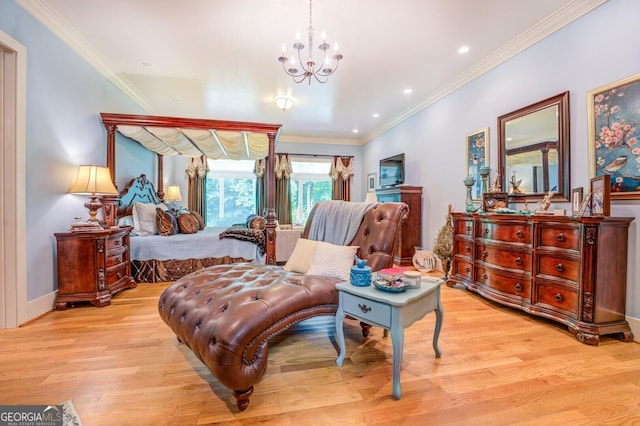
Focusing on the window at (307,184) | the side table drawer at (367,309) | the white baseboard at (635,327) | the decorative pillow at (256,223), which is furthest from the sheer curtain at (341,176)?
the side table drawer at (367,309)

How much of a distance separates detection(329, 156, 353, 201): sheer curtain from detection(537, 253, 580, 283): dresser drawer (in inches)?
201

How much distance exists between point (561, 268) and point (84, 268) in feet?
14.3

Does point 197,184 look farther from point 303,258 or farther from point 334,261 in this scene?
point 334,261

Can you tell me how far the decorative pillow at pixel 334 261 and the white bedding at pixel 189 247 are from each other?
1.98 m

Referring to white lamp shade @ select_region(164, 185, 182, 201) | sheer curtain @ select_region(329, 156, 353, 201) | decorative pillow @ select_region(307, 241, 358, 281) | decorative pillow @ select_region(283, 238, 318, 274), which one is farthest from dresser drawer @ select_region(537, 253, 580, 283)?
white lamp shade @ select_region(164, 185, 182, 201)

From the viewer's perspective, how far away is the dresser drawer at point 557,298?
2.18m

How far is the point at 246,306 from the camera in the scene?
1.47 m

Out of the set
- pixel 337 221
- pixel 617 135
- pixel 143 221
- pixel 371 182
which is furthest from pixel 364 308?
pixel 371 182

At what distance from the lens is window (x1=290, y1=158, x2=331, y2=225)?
7285 millimetres

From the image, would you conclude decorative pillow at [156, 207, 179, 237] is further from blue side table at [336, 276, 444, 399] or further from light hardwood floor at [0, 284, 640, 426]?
blue side table at [336, 276, 444, 399]

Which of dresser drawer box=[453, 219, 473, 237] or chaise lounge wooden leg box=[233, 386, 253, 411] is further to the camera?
dresser drawer box=[453, 219, 473, 237]

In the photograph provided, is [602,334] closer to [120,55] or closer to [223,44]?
[223,44]

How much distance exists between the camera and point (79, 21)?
269cm

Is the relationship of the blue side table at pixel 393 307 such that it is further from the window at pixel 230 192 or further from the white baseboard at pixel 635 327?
the window at pixel 230 192
